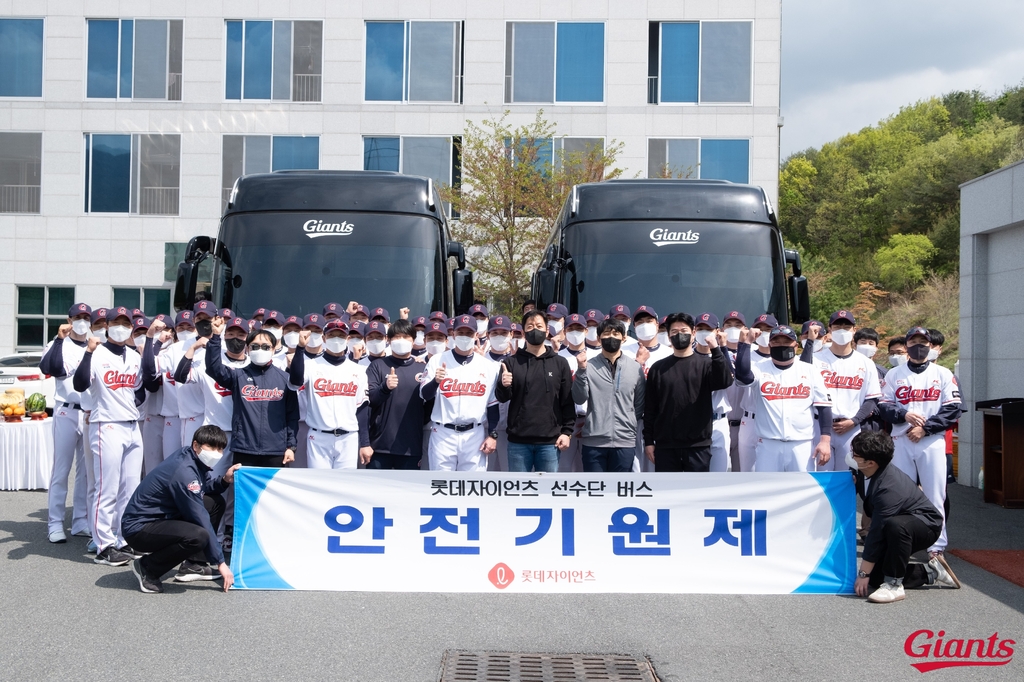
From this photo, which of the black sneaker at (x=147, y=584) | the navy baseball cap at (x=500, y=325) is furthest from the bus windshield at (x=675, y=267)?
the black sneaker at (x=147, y=584)

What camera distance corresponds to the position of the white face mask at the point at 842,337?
8.62 meters

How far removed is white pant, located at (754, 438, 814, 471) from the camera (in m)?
8.12

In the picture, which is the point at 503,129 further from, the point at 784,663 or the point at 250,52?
the point at 784,663

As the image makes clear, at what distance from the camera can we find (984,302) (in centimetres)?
1379

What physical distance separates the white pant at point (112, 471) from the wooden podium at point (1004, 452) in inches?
382

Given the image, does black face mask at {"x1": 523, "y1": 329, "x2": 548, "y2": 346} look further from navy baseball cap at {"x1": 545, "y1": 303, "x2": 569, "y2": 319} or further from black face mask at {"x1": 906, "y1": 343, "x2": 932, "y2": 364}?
black face mask at {"x1": 906, "y1": 343, "x2": 932, "y2": 364}

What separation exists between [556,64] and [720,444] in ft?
61.8

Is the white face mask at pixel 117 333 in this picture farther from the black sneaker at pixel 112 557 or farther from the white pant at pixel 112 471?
the black sneaker at pixel 112 557

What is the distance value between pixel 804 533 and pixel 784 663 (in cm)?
180

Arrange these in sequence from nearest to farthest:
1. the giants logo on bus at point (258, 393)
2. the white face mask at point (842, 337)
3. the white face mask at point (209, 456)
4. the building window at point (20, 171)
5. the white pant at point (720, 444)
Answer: the white face mask at point (209, 456)
the giants logo on bus at point (258, 393)
the white face mask at point (842, 337)
the white pant at point (720, 444)
the building window at point (20, 171)

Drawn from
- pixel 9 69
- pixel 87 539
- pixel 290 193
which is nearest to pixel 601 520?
pixel 87 539

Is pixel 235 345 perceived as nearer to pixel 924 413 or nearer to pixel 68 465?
pixel 68 465

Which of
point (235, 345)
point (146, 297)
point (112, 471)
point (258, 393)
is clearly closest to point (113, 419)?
point (112, 471)

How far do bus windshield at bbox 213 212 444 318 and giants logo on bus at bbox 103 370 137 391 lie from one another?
255 centimetres
